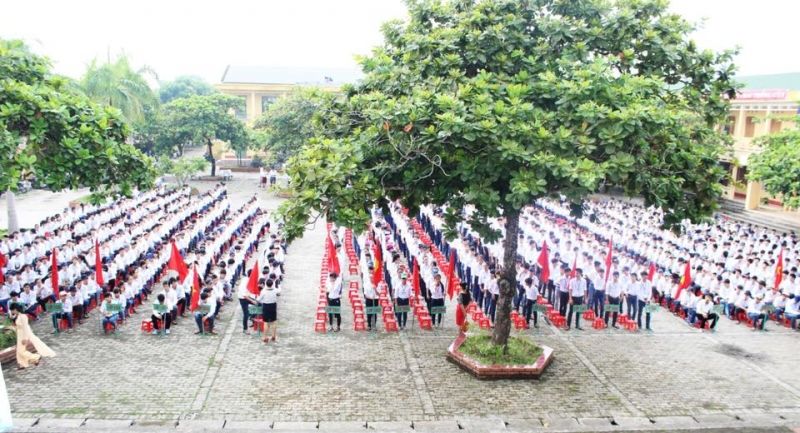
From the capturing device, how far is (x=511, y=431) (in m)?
8.03

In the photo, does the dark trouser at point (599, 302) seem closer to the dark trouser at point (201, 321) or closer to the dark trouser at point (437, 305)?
the dark trouser at point (437, 305)

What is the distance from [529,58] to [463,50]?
3.28ft

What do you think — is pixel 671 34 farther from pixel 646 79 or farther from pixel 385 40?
pixel 385 40

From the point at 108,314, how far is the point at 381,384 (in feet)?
16.8

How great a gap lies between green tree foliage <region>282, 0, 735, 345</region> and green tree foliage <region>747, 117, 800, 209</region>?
1207 centimetres

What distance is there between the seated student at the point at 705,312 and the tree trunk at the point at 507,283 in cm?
487

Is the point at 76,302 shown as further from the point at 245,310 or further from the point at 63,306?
the point at 245,310

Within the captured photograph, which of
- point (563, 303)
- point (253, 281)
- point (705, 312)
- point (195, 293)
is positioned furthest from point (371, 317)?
point (705, 312)

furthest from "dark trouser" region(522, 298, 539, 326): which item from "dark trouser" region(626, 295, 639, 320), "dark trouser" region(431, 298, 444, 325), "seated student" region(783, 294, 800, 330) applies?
"seated student" region(783, 294, 800, 330)

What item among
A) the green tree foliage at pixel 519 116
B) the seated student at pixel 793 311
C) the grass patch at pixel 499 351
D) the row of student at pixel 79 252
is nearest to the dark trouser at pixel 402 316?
the grass patch at pixel 499 351

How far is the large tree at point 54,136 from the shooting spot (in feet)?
29.7

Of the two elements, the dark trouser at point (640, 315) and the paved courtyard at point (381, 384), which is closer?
the paved courtyard at point (381, 384)

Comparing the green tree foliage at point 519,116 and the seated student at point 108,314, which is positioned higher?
the green tree foliage at point 519,116

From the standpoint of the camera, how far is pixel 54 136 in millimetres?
9797
